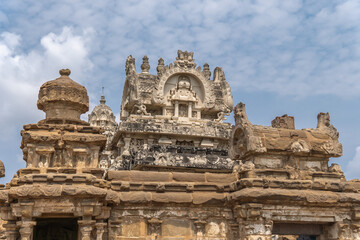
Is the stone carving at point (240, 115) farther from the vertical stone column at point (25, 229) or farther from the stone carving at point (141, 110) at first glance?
the stone carving at point (141, 110)

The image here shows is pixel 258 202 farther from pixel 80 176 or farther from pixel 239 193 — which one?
pixel 80 176

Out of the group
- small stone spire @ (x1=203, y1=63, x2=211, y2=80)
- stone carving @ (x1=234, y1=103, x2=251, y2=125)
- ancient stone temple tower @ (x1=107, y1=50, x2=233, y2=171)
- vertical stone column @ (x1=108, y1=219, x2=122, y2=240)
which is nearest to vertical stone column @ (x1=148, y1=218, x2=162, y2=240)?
vertical stone column @ (x1=108, y1=219, x2=122, y2=240)

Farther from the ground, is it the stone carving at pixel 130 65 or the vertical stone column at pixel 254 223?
the stone carving at pixel 130 65

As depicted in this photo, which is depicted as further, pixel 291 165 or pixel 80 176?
pixel 291 165

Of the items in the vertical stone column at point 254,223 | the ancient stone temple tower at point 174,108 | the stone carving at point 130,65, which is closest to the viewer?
the vertical stone column at point 254,223

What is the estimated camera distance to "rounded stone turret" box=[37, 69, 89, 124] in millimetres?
11047

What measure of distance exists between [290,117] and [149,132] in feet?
45.2

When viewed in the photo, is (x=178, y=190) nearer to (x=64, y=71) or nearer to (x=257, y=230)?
(x=257, y=230)

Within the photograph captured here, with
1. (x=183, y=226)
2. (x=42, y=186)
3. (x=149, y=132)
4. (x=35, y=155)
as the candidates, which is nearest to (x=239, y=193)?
(x=183, y=226)

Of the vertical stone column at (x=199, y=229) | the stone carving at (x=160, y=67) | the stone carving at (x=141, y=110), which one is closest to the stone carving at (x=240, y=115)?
the vertical stone column at (x=199, y=229)

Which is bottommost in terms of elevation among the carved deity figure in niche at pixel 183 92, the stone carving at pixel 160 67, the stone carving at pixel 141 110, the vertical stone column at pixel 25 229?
the vertical stone column at pixel 25 229

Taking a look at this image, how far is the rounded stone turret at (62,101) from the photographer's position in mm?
11047

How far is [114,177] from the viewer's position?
9898 millimetres

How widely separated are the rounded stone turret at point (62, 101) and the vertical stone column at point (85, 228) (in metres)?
3.14
